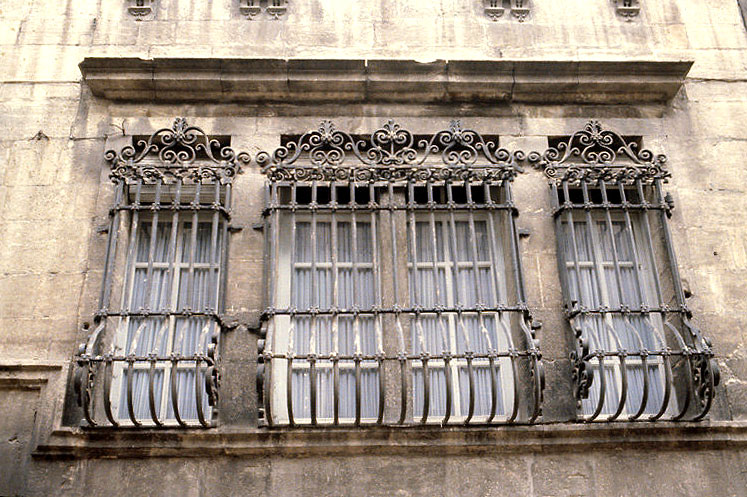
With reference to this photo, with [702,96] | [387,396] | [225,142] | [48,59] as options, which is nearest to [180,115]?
[225,142]

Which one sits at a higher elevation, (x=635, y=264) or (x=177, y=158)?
(x=177, y=158)

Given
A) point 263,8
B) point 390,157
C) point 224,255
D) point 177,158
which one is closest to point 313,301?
point 224,255

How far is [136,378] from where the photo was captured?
266 inches

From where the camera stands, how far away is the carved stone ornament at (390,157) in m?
7.09

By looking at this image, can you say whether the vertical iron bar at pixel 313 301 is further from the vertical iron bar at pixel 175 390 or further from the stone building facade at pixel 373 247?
the vertical iron bar at pixel 175 390

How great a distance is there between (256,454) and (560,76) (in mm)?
3897

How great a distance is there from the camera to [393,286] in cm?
680

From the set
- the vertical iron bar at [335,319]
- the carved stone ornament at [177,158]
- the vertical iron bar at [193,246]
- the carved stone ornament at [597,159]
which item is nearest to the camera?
the vertical iron bar at [335,319]

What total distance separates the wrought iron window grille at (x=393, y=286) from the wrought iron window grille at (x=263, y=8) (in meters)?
1.32

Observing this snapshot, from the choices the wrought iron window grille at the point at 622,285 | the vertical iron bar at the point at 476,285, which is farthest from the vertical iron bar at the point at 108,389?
the wrought iron window grille at the point at 622,285

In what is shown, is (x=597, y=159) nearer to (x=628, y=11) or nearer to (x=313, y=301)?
(x=628, y=11)

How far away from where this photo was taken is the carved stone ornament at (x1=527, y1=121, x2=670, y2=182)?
284 inches

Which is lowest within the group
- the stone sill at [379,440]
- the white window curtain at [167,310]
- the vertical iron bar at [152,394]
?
the stone sill at [379,440]

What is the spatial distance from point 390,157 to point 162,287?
201cm
